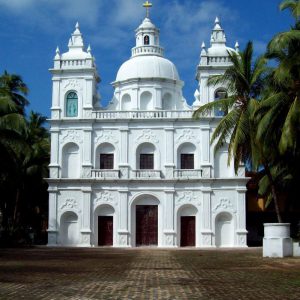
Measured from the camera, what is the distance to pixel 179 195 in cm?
4022

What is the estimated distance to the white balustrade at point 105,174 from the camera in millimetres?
40500

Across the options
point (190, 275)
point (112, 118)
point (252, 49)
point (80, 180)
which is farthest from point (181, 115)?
point (190, 275)

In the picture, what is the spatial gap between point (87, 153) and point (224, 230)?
11340 millimetres

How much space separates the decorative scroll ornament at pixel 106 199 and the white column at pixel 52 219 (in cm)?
302

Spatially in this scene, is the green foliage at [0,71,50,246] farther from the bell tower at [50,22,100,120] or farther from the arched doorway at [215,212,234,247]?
the arched doorway at [215,212,234,247]

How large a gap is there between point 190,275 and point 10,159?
17.6 metres

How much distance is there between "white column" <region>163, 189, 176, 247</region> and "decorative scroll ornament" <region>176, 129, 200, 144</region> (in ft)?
12.6

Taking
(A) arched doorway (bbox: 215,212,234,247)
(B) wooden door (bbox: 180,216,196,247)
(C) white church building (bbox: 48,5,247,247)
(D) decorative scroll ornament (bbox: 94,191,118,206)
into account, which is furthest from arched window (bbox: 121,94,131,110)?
(A) arched doorway (bbox: 215,212,234,247)

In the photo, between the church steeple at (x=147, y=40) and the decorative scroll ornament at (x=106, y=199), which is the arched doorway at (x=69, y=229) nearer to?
the decorative scroll ornament at (x=106, y=199)

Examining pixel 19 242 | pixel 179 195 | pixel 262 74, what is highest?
pixel 262 74

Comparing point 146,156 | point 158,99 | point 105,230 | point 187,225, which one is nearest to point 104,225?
point 105,230

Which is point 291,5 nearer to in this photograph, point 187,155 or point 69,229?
point 187,155

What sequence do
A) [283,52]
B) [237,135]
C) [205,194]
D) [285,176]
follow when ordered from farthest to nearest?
1. [205,194]
2. [285,176]
3. [237,135]
4. [283,52]

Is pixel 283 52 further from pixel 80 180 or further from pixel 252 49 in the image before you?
pixel 80 180
